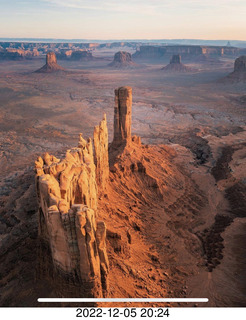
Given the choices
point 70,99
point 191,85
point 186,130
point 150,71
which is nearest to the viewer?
point 186,130

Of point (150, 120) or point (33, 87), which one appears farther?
point (33, 87)

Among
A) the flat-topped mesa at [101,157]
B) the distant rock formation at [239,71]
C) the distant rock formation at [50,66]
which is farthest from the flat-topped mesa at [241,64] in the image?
the flat-topped mesa at [101,157]

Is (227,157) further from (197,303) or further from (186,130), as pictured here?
(197,303)

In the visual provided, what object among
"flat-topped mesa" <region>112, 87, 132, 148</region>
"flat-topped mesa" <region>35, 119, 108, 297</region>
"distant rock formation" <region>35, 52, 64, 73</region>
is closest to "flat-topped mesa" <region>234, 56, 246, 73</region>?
"distant rock formation" <region>35, 52, 64, 73</region>

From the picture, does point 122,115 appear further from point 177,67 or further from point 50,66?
point 177,67

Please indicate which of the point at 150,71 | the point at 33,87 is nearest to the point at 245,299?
the point at 33,87

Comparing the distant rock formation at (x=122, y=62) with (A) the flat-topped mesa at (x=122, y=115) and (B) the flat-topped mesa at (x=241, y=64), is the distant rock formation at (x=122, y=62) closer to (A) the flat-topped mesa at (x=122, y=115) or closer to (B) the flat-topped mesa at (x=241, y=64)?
(B) the flat-topped mesa at (x=241, y=64)

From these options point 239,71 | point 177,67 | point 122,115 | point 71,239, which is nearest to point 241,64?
point 239,71
